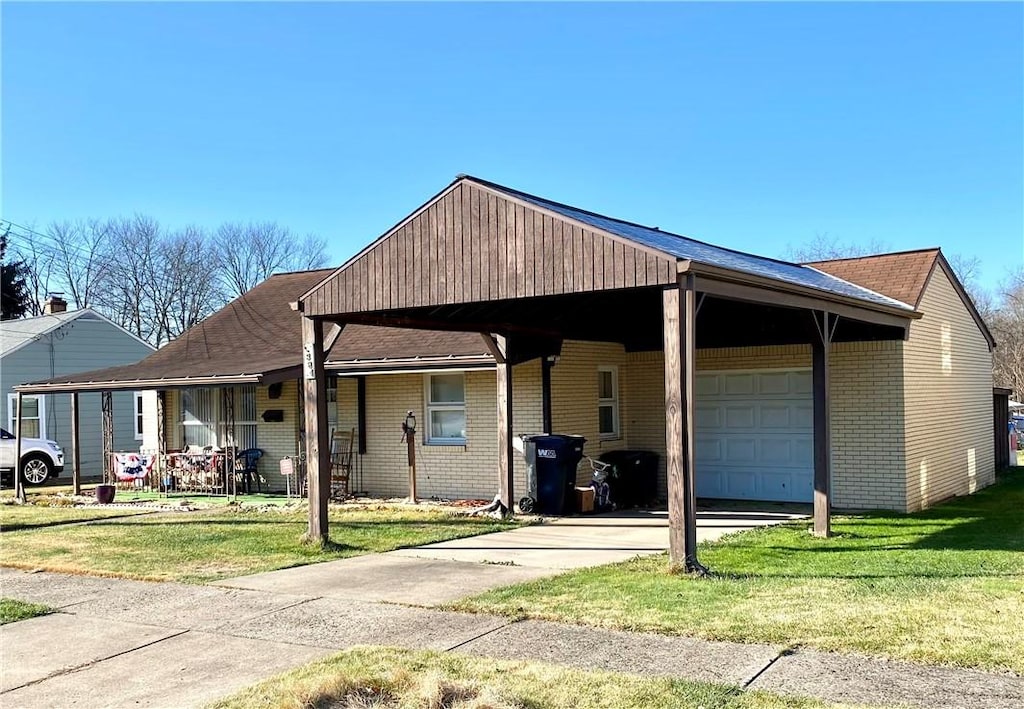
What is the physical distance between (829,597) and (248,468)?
1314 cm

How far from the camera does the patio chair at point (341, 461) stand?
17.0m

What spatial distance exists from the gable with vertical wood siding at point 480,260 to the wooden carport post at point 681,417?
0.24 m

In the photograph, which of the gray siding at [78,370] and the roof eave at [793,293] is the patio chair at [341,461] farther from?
the gray siding at [78,370]

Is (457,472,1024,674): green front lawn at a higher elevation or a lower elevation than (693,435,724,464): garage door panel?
lower

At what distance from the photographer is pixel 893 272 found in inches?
629

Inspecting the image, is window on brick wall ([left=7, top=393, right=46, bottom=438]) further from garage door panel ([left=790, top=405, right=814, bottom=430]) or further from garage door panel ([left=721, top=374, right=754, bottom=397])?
garage door panel ([left=790, top=405, right=814, bottom=430])

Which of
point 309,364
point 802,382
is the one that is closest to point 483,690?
point 309,364

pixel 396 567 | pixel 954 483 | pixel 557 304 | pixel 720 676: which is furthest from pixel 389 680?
pixel 954 483

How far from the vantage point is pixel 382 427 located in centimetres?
1714

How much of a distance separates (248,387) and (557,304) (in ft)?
26.9

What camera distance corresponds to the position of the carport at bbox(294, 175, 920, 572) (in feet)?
29.0

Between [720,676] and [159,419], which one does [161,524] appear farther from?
[720,676]

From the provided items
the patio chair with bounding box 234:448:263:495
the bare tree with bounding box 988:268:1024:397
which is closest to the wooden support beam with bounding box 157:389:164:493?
the patio chair with bounding box 234:448:263:495

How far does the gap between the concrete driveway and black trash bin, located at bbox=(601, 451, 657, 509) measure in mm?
1759
